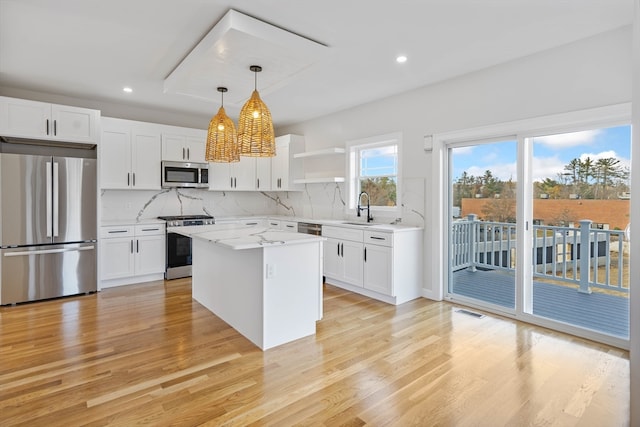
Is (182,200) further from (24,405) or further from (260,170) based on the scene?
(24,405)

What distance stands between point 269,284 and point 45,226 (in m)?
3.20

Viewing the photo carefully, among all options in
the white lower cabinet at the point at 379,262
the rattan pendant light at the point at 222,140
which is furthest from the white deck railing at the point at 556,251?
the rattan pendant light at the point at 222,140

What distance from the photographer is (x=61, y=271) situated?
4.32m

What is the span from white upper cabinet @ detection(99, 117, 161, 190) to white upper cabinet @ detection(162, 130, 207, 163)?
0.13 metres

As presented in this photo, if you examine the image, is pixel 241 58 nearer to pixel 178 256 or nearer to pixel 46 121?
pixel 46 121

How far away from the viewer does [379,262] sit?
418cm

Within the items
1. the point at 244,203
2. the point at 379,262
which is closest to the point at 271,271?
the point at 379,262

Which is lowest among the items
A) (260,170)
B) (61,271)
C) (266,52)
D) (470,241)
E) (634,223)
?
(61,271)

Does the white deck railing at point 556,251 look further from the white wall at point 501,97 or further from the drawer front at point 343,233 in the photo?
the drawer front at point 343,233

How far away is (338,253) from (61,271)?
347cm

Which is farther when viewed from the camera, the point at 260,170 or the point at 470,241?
the point at 260,170

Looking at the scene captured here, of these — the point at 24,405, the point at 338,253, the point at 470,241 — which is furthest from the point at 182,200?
the point at 470,241

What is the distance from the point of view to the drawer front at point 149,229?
497cm

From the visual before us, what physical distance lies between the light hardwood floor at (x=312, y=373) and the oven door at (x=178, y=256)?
5.04 ft
